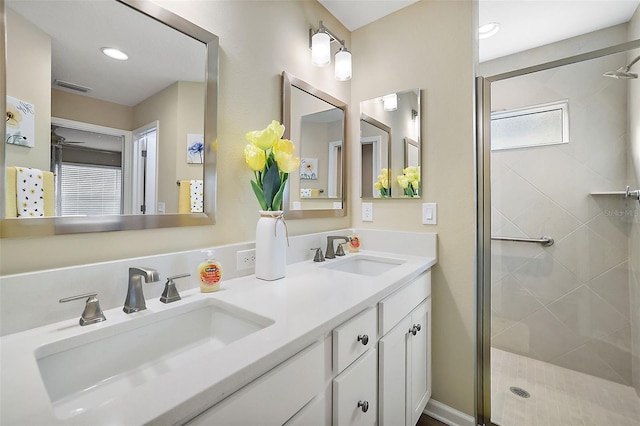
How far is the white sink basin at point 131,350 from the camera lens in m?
0.68

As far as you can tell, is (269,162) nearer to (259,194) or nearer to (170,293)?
(259,194)

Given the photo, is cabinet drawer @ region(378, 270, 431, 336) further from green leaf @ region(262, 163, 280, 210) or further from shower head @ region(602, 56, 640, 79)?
shower head @ region(602, 56, 640, 79)

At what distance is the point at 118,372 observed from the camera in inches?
30.7

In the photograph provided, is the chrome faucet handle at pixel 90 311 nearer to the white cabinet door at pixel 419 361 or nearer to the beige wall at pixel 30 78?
the beige wall at pixel 30 78

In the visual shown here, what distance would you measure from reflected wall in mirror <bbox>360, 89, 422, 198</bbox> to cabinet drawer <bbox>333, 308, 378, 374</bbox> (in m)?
0.96

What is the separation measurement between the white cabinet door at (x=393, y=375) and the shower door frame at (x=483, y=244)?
56 centimetres

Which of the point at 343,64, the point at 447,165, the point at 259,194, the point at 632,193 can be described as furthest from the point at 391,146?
the point at 632,193

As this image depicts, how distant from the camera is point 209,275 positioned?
1.04 metres

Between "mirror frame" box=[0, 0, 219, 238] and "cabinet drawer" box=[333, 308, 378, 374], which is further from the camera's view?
"cabinet drawer" box=[333, 308, 378, 374]

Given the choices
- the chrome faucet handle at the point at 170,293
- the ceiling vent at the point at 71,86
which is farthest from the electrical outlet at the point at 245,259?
the ceiling vent at the point at 71,86

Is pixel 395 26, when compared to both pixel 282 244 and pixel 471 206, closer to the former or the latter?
pixel 471 206

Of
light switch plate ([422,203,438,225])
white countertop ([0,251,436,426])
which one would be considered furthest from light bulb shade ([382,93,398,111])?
white countertop ([0,251,436,426])

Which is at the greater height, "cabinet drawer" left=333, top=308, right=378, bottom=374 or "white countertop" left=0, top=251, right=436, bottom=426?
"white countertop" left=0, top=251, right=436, bottom=426

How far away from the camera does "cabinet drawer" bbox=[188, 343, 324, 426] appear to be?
565mm
